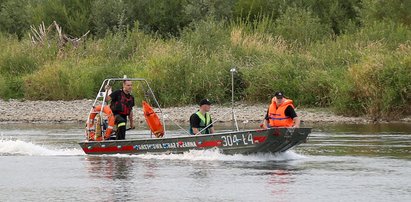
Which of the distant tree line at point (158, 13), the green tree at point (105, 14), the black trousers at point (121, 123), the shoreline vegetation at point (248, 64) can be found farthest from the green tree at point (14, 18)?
the black trousers at point (121, 123)

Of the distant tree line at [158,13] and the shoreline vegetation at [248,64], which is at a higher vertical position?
the distant tree line at [158,13]

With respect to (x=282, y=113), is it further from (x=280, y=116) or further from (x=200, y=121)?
(x=200, y=121)

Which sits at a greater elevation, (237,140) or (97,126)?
(97,126)

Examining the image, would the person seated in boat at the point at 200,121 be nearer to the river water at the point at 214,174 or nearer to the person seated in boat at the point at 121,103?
the river water at the point at 214,174

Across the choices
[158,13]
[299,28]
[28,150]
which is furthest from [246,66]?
[158,13]

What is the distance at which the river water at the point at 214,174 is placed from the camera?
1964 centimetres

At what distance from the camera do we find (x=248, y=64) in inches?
1800

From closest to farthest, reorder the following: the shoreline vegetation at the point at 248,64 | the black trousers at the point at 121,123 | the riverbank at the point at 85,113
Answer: the black trousers at the point at 121,123, the riverbank at the point at 85,113, the shoreline vegetation at the point at 248,64

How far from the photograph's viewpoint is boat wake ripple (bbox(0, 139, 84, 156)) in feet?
93.5

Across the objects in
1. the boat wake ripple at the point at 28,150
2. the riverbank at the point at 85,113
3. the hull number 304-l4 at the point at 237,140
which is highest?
the hull number 304-l4 at the point at 237,140

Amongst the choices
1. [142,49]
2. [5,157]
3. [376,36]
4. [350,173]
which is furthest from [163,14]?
[350,173]

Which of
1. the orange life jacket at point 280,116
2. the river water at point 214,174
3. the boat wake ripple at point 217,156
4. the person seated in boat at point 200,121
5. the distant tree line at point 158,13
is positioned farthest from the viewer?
the distant tree line at point 158,13

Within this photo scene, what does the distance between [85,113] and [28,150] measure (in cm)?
1432

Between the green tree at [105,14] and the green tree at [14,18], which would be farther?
the green tree at [14,18]
